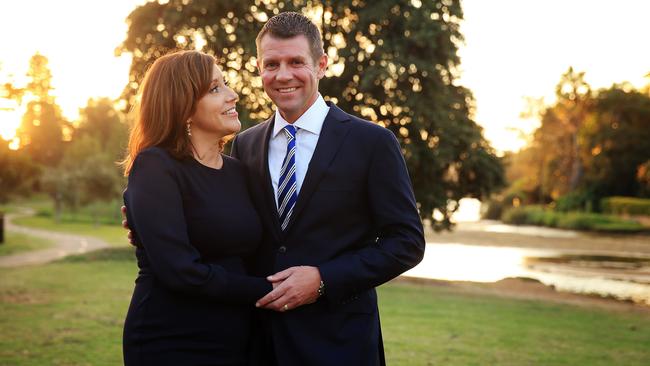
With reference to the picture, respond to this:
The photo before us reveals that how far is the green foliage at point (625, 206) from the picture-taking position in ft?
161

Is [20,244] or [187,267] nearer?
[187,267]

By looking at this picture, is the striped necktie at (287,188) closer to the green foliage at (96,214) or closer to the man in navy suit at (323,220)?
the man in navy suit at (323,220)

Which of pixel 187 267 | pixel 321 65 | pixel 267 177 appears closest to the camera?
pixel 187 267

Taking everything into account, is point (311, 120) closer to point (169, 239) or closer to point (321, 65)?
point (321, 65)

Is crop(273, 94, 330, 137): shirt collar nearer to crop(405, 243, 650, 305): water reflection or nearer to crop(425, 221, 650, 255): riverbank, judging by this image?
crop(405, 243, 650, 305): water reflection

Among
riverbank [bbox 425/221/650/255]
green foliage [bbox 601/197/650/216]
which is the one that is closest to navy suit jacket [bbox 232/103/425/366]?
riverbank [bbox 425/221/650/255]

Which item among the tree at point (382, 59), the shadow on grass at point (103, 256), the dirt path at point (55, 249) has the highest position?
the tree at point (382, 59)

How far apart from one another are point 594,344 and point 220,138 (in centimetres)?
907

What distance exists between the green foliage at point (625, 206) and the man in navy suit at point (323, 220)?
50936 mm

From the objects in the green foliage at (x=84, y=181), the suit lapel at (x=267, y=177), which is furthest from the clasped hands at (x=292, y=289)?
the green foliage at (x=84, y=181)

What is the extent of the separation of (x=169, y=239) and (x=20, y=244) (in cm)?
2745

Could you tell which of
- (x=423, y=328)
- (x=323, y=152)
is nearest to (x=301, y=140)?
(x=323, y=152)

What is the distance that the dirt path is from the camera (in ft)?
72.9

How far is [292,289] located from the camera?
3.09m
